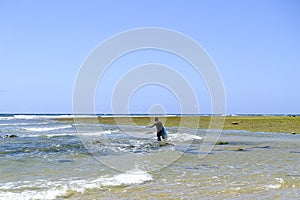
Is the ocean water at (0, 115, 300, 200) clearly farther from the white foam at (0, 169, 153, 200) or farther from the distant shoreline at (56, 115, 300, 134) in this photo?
the distant shoreline at (56, 115, 300, 134)

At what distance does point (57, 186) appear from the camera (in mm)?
11125

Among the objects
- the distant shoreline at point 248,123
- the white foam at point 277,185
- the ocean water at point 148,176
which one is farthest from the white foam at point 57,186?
the distant shoreline at point 248,123

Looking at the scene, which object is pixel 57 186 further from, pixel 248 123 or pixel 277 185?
pixel 248 123

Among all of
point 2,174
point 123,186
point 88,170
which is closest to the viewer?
point 123,186

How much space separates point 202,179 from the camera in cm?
1222

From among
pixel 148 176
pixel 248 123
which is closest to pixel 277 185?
pixel 148 176

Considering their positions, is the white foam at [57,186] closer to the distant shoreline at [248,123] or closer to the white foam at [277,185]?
the white foam at [277,185]

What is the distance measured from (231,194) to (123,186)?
325cm

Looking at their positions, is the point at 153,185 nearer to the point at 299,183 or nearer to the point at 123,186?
the point at 123,186

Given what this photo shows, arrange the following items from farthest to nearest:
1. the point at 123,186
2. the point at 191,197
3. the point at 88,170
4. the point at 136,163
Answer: the point at 136,163
the point at 88,170
the point at 123,186
the point at 191,197

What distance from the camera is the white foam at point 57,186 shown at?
10062mm

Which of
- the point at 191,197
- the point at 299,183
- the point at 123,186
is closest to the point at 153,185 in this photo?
the point at 123,186

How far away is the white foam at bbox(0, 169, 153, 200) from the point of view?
1006cm

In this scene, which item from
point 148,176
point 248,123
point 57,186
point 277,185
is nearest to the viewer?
point 57,186
